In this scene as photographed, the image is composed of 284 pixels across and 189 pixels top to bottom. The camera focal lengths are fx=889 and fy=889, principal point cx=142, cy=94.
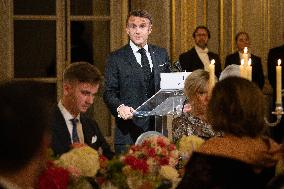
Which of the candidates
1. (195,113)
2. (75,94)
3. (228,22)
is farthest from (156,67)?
(228,22)

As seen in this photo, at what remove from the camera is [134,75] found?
18.8 ft

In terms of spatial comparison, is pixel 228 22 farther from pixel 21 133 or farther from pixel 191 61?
pixel 21 133

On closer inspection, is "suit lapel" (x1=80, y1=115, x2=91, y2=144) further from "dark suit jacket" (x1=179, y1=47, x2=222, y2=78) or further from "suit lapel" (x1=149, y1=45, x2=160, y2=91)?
"dark suit jacket" (x1=179, y1=47, x2=222, y2=78)

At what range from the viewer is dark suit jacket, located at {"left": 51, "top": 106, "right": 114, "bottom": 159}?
3938mm

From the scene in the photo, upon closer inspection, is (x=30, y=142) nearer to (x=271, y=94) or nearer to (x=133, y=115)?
(x=133, y=115)

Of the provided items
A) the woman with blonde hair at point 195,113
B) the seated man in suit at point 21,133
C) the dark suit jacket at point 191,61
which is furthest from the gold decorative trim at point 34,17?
the seated man in suit at point 21,133

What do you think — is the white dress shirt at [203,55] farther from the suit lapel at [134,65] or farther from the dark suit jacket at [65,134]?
the dark suit jacket at [65,134]

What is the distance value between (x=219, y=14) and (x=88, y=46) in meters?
1.25

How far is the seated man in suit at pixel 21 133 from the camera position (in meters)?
1.92

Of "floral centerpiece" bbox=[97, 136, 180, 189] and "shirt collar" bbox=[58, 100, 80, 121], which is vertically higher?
"shirt collar" bbox=[58, 100, 80, 121]

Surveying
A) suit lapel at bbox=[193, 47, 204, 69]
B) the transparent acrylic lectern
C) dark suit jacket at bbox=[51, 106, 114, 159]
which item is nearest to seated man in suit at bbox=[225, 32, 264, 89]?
suit lapel at bbox=[193, 47, 204, 69]

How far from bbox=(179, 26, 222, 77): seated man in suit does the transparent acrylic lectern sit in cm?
250

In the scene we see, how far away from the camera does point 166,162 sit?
11.3 feet

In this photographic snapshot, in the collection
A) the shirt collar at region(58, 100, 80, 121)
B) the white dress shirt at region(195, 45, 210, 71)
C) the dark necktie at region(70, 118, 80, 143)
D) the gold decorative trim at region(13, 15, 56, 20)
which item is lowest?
the dark necktie at region(70, 118, 80, 143)
